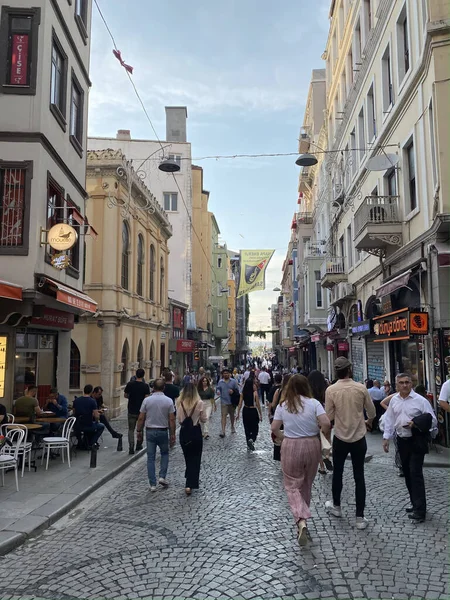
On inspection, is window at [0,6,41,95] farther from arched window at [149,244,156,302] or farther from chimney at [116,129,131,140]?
chimney at [116,129,131,140]

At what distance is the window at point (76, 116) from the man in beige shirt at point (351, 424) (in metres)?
11.3

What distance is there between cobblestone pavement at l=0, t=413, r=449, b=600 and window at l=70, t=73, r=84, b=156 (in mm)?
10595

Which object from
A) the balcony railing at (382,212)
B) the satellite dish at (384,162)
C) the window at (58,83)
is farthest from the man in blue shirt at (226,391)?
the window at (58,83)

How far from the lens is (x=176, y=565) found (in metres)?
A: 4.79

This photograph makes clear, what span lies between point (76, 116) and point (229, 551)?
13.4 metres

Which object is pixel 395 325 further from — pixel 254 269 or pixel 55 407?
pixel 254 269

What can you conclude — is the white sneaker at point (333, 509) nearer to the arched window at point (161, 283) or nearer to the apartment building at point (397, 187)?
the apartment building at point (397, 187)

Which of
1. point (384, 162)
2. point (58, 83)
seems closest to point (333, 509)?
point (384, 162)

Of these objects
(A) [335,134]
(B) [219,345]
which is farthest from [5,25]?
(B) [219,345]

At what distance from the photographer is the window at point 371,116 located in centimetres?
1772

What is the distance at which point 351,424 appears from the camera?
19.2 ft

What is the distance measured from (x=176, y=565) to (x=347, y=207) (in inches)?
771

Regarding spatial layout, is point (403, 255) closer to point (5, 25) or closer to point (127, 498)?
point (127, 498)

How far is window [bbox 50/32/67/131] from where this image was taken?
12.3m
